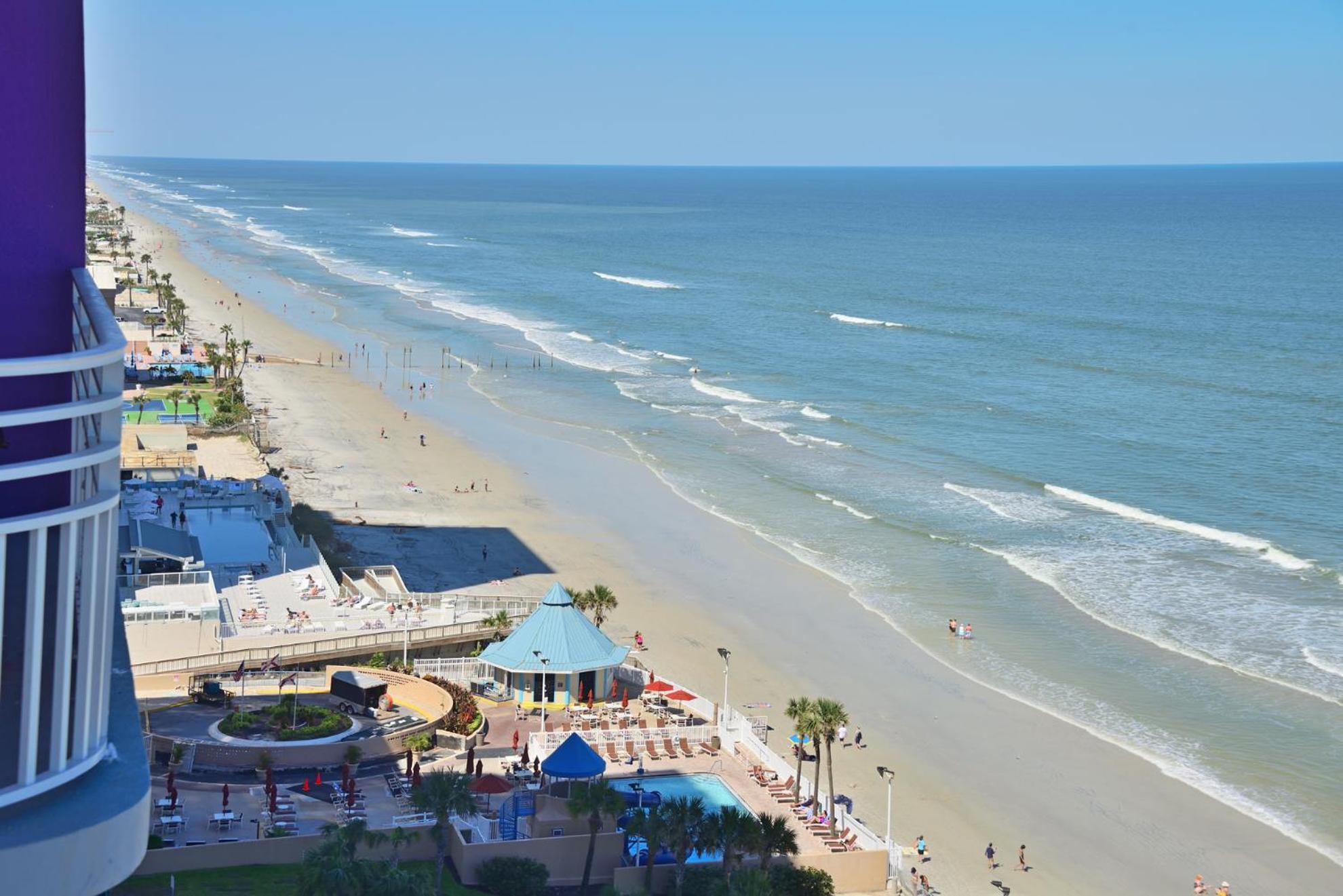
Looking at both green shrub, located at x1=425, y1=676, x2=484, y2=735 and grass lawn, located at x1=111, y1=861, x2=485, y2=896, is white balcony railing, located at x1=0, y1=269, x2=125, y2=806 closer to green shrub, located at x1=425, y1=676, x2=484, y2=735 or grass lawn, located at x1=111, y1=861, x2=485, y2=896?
grass lawn, located at x1=111, y1=861, x2=485, y2=896

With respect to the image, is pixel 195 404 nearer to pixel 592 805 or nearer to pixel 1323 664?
pixel 1323 664

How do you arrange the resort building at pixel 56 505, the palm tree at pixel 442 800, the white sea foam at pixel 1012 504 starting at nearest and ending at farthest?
the resort building at pixel 56 505 → the palm tree at pixel 442 800 → the white sea foam at pixel 1012 504

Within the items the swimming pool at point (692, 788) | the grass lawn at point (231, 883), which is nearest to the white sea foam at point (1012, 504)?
the swimming pool at point (692, 788)

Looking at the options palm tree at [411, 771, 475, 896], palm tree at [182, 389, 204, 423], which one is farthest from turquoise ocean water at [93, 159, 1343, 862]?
palm tree at [411, 771, 475, 896]

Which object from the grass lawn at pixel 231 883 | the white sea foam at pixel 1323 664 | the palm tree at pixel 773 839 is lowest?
the white sea foam at pixel 1323 664

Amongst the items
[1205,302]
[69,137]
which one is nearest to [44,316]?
[69,137]

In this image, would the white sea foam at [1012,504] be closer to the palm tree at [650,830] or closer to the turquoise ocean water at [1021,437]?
the turquoise ocean water at [1021,437]

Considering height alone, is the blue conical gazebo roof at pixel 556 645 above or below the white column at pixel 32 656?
below
